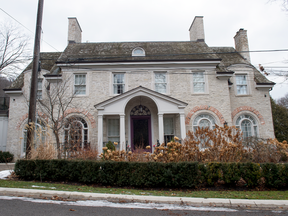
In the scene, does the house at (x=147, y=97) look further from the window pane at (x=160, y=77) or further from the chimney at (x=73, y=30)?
the chimney at (x=73, y=30)

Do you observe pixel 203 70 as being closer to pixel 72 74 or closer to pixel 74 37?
pixel 72 74

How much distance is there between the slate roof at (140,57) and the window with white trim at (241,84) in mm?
841

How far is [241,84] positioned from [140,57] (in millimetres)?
7859

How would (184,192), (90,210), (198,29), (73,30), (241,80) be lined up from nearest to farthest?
(90,210)
(184,192)
(241,80)
(73,30)
(198,29)

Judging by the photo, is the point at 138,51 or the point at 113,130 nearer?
the point at 113,130

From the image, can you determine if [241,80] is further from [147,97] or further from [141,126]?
[141,126]

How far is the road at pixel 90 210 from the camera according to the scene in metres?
4.58

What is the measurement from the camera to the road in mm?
4582

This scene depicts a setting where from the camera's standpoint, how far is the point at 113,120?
46.5 ft

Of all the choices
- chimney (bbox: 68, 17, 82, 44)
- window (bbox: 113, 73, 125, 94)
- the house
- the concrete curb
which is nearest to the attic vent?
the house

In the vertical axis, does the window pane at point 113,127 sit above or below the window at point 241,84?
below

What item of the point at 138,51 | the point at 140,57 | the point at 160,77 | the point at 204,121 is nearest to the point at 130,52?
the point at 138,51

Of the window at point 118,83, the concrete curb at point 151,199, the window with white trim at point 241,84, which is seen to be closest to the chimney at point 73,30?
the window at point 118,83

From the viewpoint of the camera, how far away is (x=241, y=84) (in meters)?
15.8
